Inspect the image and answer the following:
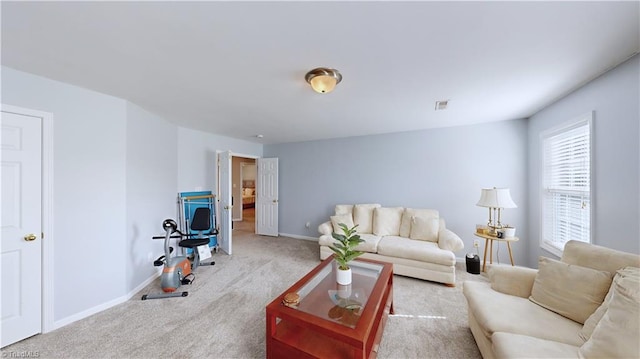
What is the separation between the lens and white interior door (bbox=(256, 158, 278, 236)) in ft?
17.4

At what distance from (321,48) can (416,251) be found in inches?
109

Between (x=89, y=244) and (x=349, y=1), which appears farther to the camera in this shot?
(x=89, y=244)

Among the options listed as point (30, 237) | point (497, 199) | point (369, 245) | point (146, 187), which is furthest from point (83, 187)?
point (497, 199)

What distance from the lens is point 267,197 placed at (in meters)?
5.39

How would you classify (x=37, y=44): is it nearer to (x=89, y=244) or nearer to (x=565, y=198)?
(x=89, y=244)

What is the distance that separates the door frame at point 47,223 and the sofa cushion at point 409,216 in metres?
4.24

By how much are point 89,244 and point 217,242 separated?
2.14m

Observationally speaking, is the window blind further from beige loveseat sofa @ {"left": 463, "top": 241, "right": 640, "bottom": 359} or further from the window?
beige loveseat sofa @ {"left": 463, "top": 241, "right": 640, "bottom": 359}

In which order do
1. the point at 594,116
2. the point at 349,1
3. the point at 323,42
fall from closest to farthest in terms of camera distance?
the point at 349,1
the point at 323,42
the point at 594,116

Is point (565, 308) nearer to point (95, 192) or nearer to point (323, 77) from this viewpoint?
point (323, 77)

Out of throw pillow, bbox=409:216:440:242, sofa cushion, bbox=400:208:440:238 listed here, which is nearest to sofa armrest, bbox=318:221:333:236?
sofa cushion, bbox=400:208:440:238

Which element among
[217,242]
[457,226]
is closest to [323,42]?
[457,226]

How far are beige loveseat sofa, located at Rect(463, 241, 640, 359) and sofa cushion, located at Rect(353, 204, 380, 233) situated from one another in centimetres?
206

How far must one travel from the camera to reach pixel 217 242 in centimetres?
423
